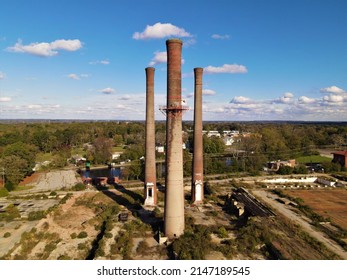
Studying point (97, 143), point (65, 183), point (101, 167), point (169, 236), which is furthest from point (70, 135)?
point (169, 236)

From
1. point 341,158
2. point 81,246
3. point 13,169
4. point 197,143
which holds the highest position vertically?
point 197,143

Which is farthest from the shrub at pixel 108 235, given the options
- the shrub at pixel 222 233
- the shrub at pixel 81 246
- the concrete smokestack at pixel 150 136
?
the shrub at pixel 222 233

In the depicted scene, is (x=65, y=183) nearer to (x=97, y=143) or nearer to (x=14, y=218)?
(x=14, y=218)

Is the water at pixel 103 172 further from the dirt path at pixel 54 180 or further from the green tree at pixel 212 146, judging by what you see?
the green tree at pixel 212 146

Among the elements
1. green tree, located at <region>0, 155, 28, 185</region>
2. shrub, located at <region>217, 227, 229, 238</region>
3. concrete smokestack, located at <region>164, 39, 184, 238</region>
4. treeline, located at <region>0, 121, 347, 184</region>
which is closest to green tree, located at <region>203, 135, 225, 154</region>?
treeline, located at <region>0, 121, 347, 184</region>

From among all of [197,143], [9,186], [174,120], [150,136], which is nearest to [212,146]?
[197,143]

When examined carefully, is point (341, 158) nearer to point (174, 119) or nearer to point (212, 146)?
point (212, 146)
